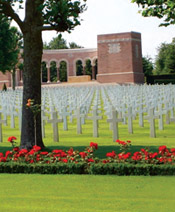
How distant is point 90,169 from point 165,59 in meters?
69.8

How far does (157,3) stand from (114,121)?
5418mm

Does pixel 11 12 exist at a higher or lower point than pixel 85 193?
higher

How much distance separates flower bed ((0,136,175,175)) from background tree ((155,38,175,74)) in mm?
53860

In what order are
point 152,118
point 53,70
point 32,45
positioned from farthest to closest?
point 53,70 < point 152,118 < point 32,45

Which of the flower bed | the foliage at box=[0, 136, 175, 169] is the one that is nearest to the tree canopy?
the foliage at box=[0, 136, 175, 169]

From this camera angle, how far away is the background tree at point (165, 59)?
61.2 m

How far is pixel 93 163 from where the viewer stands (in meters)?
7.68

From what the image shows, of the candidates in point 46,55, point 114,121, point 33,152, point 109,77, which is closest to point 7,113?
point 114,121

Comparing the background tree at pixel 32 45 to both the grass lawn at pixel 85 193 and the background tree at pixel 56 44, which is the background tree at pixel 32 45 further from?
the background tree at pixel 56 44

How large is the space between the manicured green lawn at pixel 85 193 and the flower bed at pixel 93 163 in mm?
224

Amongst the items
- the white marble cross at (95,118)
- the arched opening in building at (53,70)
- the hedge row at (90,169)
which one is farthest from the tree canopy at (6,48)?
the hedge row at (90,169)

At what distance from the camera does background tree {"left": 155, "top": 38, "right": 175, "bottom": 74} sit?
61.2 m

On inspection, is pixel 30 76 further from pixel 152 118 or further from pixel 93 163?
pixel 152 118

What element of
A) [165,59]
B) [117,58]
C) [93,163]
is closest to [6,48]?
[117,58]
